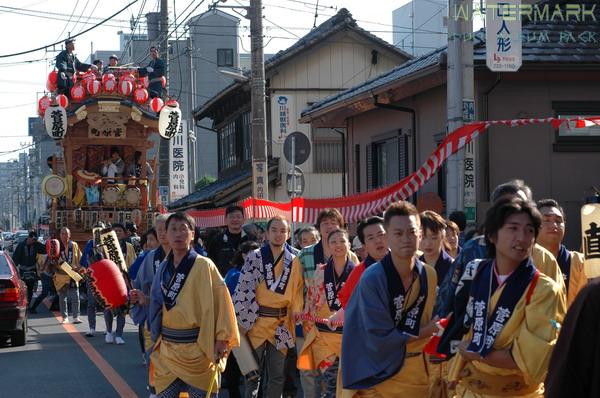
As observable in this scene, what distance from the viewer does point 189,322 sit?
6.75 metres

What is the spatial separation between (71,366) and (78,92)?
11.8 m

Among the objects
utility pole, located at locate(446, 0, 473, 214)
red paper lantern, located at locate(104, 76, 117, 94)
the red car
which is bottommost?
the red car

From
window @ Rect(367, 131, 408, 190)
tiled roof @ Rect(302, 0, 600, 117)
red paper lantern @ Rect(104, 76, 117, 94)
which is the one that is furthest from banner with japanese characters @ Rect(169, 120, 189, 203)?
tiled roof @ Rect(302, 0, 600, 117)

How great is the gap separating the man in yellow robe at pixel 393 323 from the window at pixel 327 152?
22420mm

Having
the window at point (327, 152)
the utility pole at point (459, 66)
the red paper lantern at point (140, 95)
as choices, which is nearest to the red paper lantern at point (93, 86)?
the red paper lantern at point (140, 95)

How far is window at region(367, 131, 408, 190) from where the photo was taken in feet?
55.8

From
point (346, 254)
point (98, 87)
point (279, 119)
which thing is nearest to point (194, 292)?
point (346, 254)

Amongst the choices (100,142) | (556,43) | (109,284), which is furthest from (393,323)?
(100,142)

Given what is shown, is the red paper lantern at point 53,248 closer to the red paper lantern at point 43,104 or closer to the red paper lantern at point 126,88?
the red paper lantern at point 43,104

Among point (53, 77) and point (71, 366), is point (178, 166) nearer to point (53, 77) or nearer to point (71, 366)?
point (53, 77)

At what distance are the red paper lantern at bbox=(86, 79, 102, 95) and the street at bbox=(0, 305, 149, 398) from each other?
7.91m

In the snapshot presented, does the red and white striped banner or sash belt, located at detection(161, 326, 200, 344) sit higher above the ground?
the red and white striped banner

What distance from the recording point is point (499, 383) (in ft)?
14.7

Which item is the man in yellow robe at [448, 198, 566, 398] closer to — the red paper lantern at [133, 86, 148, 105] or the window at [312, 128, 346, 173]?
the red paper lantern at [133, 86, 148, 105]
